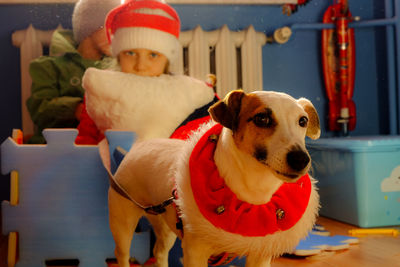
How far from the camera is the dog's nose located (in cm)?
39

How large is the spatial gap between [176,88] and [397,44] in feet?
3.43

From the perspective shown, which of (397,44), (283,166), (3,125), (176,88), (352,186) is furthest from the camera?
(397,44)

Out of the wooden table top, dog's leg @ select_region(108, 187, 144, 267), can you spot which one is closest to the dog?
dog's leg @ select_region(108, 187, 144, 267)

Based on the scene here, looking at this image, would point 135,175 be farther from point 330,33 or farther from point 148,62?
point 330,33

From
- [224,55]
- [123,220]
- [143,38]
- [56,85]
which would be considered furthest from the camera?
[224,55]

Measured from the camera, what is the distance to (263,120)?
17.1 inches

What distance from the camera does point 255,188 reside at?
0.46 metres

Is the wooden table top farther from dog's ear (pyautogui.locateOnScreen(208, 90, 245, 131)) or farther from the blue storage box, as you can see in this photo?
dog's ear (pyautogui.locateOnScreen(208, 90, 245, 131))

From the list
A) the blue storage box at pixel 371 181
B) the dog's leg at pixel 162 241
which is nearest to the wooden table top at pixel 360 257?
the blue storage box at pixel 371 181

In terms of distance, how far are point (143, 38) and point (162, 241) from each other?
17.7 inches

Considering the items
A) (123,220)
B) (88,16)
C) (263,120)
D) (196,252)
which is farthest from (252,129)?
(88,16)

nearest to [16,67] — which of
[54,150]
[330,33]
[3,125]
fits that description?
[3,125]

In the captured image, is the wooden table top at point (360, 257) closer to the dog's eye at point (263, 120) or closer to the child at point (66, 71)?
the dog's eye at point (263, 120)

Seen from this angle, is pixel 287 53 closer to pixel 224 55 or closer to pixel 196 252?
pixel 224 55
